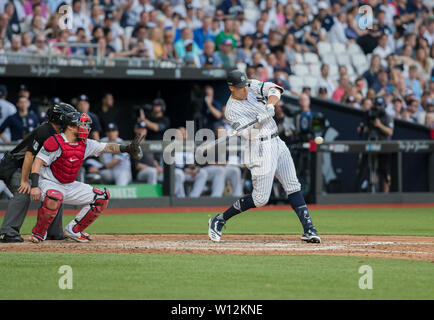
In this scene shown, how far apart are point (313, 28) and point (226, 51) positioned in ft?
11.2

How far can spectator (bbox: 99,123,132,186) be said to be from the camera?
45.1 feet

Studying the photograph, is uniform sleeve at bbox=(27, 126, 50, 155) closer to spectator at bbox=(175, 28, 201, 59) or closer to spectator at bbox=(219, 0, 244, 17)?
spectator at bbox=(175, 28, 201, 59)

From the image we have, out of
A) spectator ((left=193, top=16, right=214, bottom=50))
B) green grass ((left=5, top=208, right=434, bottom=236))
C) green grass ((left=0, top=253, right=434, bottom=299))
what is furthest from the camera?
spectator ((left=193, top=16, right=214, bottom=50))

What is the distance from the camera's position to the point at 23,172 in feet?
26.8

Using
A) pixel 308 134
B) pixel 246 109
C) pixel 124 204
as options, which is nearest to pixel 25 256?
pixel 246 109

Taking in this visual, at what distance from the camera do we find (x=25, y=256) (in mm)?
7020

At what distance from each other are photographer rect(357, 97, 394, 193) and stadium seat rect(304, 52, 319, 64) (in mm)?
2548

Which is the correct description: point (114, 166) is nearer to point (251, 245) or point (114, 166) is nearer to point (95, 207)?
point (95, 207)

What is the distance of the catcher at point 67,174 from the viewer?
7984mm

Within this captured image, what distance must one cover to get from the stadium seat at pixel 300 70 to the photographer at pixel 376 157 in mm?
2303

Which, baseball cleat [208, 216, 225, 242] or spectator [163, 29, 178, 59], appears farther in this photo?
→ spectator [163, 29, 178, 59]

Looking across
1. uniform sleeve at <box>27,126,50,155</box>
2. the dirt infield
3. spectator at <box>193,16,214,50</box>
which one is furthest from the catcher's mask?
spectator at <box>193,16,214,50</box>

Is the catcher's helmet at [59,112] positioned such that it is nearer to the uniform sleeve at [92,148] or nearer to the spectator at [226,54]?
the uniform sleeve at [92,148]

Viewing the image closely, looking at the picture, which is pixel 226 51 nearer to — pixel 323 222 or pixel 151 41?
pixel 151 41
